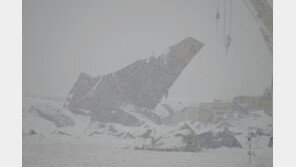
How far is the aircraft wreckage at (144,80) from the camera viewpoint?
4.02 m

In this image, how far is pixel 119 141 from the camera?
4.03 meters

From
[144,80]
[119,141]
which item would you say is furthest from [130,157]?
[144,80]

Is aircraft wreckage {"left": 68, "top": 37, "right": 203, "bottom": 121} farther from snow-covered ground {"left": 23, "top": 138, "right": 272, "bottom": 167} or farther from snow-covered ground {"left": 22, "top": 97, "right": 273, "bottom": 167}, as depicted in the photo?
snow-covered ground {"left": 23, "top": 138, "right": 272, "bottom": 167}

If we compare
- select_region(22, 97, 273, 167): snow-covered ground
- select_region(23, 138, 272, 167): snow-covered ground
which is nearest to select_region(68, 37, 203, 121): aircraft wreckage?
select_region(22, 97, 273, 167): snow-covered ground

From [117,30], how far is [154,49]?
474 mm

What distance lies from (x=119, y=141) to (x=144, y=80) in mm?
740

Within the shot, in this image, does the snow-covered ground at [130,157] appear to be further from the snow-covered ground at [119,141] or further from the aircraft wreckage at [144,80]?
the aircraft wreckage at [144,80]

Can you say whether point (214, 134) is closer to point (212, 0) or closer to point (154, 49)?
point (154, 49)

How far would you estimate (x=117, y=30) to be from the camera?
4.06 metres

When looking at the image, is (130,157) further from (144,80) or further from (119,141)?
(144,80)

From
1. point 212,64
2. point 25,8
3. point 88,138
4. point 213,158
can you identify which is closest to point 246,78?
point 212,64

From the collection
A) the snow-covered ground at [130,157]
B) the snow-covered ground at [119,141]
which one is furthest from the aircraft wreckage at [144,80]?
the snow-covered ground at [130,157]

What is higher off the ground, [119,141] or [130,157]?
[119,141]

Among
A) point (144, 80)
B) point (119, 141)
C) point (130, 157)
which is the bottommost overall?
point (130, 157)
